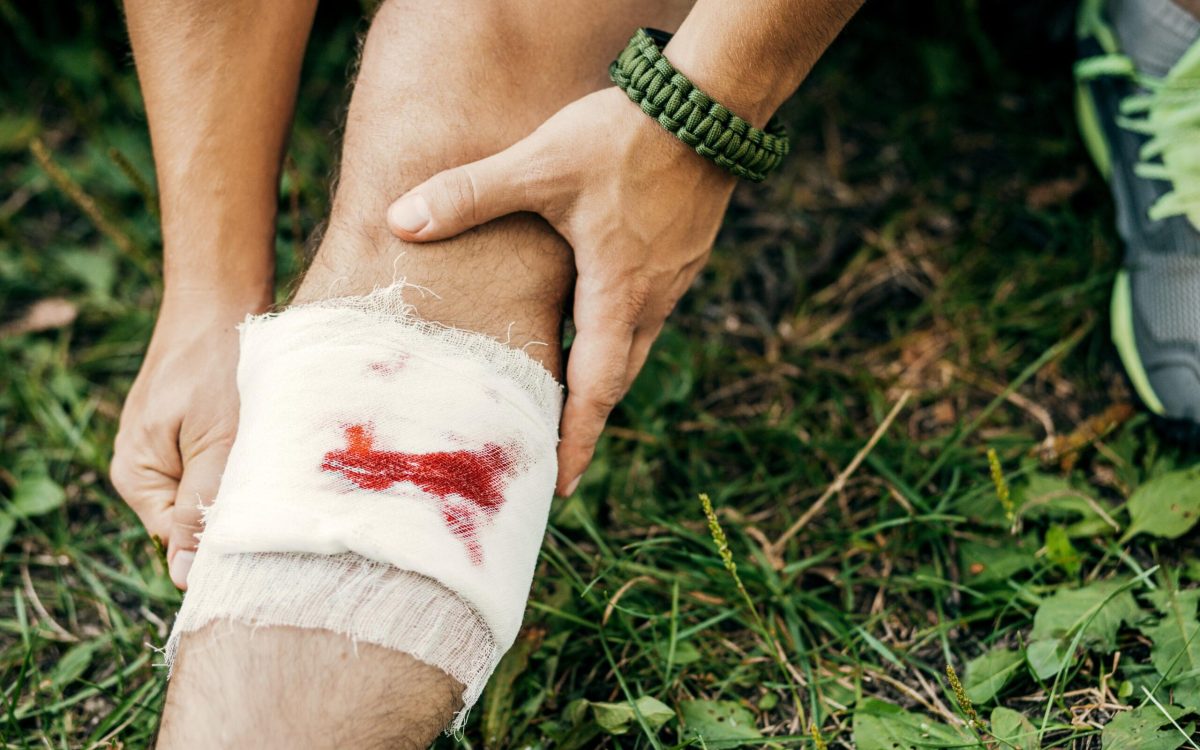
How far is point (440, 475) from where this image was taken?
95 cm

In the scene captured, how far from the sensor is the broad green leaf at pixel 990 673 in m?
1.19

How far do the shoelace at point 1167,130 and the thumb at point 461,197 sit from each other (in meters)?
1.15

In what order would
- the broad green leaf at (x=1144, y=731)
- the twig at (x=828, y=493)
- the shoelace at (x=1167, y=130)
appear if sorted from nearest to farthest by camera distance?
1. the broad green leaf at (x=1144, y=731)
2. the twig at (x=828, y=493)
3. the shoelace at (x=1167, y=130)

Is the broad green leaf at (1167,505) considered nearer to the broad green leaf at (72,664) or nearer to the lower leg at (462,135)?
the lower leg at (462,135)

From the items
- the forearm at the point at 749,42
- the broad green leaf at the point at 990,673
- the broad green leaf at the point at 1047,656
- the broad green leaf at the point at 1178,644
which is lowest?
the broad green leaf at the point at 990,673

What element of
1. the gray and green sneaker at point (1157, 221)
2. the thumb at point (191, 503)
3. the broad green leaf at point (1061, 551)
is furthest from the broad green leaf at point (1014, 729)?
the thumb at point (191, 503)

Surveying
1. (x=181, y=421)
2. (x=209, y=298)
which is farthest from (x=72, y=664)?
(x=209, y=298)

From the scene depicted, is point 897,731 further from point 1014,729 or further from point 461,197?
point 461,197

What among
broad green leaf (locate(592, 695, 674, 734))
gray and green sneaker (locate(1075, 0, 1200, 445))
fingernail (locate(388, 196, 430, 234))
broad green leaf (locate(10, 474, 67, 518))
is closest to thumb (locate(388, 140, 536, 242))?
fingernail (locate(388, 196, 430, 234))

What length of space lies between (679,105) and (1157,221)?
0.98m

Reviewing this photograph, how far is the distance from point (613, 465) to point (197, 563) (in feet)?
2.45

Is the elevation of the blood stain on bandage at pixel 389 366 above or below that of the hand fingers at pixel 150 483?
above

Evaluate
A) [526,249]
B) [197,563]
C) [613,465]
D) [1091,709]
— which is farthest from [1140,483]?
[197,563]

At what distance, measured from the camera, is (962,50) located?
212 centimetres
